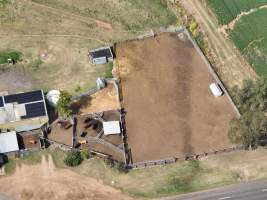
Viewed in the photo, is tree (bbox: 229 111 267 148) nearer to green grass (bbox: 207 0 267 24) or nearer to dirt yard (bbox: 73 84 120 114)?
dirt yard (bbox: 73 84 120 114)

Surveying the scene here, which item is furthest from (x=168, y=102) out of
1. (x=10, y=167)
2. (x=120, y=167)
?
(x=10, y=167)

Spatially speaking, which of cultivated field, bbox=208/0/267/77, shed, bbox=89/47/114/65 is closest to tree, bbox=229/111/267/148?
cultivated field, bbox=208/0/267/77

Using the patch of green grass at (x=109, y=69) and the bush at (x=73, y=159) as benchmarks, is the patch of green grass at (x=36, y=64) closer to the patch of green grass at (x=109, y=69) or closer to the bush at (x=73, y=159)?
the patch of green grass at (x=109, y=69)

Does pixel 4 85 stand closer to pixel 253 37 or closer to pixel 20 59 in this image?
pixel 20 59

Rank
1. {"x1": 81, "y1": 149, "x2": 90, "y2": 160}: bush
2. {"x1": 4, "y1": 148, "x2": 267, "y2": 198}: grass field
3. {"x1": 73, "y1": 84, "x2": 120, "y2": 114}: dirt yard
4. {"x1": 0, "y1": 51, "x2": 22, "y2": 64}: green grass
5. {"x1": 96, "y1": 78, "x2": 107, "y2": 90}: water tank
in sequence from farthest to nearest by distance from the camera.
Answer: {"x1": 0, "y1": 51, "x2": 22, "y2": 64}: green grass, {"x1": 96, "y1": 78, "x2": 107, "y2": 90}: water tank, {"x1": 73, "y1": 84, "x2": 120, "y2": 114}: dirt yard, {"x1": 81, "y1": 149, "x2": 90, "y2": 160}: bush, {"x1": 4, "y1": 148, "x2": 267, "y2": 198}: grass field

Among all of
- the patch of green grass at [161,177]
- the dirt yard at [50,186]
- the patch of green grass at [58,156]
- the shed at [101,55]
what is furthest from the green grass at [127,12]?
the dirt yard at [50,186]

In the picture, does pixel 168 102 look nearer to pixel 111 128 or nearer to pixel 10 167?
pixel 111 128
